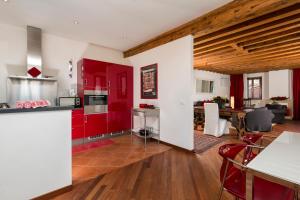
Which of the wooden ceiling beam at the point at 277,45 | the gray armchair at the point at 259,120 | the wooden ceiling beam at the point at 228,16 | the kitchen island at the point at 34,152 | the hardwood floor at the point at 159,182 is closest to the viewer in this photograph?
the kitchen island at the point at 34,152

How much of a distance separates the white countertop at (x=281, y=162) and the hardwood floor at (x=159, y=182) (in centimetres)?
96

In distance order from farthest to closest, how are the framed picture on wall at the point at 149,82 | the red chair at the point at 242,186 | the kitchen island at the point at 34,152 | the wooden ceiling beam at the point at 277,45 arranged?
the framed picture on wall at the point at 149,82
the wooden ceiling beam at the point at 277,45
the kitchen island at the point at 34,152
the red chair at the point at 242,186

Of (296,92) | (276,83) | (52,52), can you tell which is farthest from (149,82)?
(296,92)

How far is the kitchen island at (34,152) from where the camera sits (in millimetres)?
1568

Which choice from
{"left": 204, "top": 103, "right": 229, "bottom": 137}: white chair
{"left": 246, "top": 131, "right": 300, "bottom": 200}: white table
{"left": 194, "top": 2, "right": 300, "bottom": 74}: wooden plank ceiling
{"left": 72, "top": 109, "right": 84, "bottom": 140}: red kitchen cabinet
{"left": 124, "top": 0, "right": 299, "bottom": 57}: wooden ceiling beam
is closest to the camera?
{"left": 246, "top": 131, "right": 300, "bottom": 200}: white table

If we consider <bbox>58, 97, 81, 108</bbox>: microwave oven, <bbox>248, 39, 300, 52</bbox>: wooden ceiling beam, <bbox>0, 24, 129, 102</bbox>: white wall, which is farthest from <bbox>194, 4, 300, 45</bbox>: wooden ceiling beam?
<bbox>58, 97, 81, 108</bbox>: microwave oven

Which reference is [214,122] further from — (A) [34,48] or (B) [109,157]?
(A) [34,48]

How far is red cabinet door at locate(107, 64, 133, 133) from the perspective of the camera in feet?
14.0

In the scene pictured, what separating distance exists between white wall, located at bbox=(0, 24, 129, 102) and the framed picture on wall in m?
1.11

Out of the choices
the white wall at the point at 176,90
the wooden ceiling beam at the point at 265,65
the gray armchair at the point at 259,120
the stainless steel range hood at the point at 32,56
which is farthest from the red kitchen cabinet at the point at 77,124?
the wooden ceiling beam at the point at 265,65

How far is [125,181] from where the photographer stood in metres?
2.20

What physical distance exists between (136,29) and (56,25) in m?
1.71

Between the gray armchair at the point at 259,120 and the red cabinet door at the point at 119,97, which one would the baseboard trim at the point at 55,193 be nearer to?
the red cabinet door at the point at 119,97

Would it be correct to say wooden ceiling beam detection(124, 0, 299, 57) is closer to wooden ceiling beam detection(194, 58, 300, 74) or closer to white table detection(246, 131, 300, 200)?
white table detection(246, 131, 300, 200)
